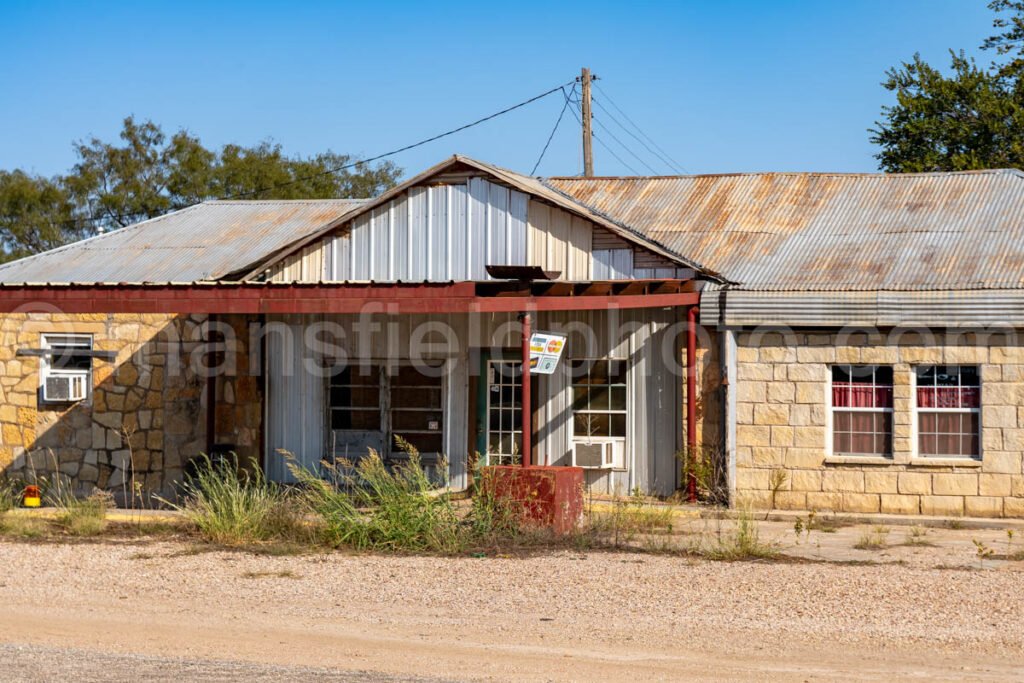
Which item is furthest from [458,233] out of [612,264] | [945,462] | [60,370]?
[945,462]

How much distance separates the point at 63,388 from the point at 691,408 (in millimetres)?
9220

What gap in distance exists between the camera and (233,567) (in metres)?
11.7

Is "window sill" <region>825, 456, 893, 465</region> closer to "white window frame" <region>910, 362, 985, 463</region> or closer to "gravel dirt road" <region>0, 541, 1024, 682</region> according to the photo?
"white window frame" <region>910, 362, 985, 463</region>

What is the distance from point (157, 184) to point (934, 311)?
35173 millimetres

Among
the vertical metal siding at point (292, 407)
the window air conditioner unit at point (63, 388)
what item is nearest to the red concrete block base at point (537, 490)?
the vertical metal siding at point (292, 407)

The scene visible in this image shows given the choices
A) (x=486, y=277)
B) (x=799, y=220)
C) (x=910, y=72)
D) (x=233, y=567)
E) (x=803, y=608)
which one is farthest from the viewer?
(x=910, y=72)

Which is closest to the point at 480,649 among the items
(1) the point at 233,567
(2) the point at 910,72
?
(1) the point at 233,567

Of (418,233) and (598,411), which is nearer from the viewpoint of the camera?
(598,411)

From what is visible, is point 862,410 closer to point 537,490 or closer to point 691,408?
point 691,408

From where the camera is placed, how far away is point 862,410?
53.5 feet

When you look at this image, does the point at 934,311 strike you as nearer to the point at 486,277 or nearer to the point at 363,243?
the point at 486,277

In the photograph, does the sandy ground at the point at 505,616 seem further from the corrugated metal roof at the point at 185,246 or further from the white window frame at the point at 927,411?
the corrugated metal roof at the point at 185,246

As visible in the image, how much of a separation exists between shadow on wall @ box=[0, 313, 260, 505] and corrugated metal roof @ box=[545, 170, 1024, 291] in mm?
6608

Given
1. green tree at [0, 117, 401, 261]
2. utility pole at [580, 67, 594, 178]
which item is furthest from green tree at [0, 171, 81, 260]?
utility pole at [580, 67, 594, 178]
